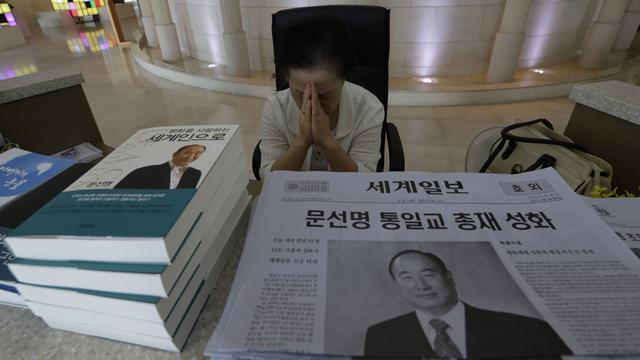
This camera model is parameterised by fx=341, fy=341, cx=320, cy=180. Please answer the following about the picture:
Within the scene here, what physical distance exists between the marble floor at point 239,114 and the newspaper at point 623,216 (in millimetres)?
1909

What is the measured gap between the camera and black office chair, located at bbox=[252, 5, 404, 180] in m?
1.27

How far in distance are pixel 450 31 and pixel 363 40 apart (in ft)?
10.3

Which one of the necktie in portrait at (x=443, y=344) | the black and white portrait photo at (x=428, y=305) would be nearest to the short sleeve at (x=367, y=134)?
the black and white portrait photo at (x=428, y=305)

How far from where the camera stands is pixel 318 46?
1.02m

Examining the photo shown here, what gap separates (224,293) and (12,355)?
268 millimetres

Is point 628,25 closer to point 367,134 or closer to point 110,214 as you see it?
point 367,134

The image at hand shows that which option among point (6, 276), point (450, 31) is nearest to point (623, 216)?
point (6, 276)

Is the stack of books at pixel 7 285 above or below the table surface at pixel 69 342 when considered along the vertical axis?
above

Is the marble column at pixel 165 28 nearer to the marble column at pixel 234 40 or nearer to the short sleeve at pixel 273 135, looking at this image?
the marble column at pixel 234 40

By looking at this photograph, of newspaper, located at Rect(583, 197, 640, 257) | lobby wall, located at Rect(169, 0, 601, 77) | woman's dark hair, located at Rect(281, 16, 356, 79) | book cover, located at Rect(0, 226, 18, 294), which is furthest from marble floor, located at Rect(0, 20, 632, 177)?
book cover, located at Rect(0, 226, 18, 294)

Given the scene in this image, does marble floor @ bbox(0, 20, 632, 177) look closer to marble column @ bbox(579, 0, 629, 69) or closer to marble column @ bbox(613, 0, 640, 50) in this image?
marble column @ bbox(579, 0, 629, 69)

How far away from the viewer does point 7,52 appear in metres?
7.09

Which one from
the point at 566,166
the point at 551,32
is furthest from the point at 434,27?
the point at 566,166

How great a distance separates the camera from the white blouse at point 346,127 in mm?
1212
